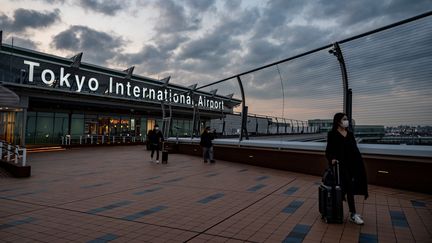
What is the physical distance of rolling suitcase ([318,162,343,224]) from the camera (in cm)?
382

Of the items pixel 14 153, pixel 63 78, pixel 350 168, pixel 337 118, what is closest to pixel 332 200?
pixel 350 168

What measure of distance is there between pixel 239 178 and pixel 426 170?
4.00 meters

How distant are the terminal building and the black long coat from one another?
10383 mm

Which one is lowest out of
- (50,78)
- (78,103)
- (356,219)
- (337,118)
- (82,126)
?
(356,219)

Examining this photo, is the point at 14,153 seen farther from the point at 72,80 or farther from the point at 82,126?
the point at 82,126

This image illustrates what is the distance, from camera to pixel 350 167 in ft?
13.0

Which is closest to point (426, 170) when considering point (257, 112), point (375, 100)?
point (375, 100)

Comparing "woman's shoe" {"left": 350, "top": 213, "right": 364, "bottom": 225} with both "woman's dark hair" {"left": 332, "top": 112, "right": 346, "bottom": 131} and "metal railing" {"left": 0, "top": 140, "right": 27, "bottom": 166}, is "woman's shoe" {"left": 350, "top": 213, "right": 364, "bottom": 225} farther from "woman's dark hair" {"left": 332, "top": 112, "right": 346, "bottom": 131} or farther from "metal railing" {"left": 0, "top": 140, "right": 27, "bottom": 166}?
"metal railing" {"left": 0, "top": 140, "right": 27, "bottom": 166}

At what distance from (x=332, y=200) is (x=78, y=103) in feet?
80.0

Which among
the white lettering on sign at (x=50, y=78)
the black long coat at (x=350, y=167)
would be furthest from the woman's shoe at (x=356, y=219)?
the white lettering on sign at (x=50, y=78)

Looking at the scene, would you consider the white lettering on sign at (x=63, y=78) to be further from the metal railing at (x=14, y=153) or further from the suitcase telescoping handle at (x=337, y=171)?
the suitcase telescoping handle at (x=337, y=171)

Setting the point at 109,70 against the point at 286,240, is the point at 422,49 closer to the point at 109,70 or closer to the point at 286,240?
the point at 286,240

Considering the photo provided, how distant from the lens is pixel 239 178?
757cm

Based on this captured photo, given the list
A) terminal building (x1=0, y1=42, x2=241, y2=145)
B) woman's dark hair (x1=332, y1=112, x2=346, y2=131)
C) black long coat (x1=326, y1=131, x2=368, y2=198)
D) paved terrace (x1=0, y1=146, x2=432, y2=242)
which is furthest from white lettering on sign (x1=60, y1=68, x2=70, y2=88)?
black long coat (x1=326, y1=131, x2=368, y2=198)
